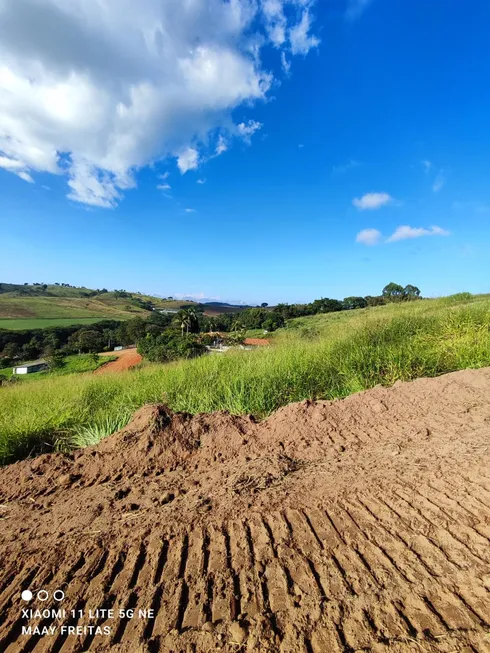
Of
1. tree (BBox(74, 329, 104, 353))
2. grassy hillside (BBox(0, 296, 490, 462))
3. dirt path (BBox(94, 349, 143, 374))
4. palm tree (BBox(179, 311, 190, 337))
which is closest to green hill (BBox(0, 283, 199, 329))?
tree (BBox(74, 329, 104, 353))

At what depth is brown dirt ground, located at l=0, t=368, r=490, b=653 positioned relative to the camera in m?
1.64

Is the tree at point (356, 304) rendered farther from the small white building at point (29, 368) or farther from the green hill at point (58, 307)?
the green hill at point (58, 307)

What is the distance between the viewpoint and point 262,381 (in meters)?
5.83

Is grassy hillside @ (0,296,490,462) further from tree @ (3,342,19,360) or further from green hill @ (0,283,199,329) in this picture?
green hill @ (0,283,199,329)

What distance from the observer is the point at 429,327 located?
25.9 ft

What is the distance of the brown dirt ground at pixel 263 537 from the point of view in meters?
1.64

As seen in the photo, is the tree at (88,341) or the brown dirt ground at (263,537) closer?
the brown dirt ground at (263,537)

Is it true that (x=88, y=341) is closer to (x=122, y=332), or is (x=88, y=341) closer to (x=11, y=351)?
(x=122, y=332)

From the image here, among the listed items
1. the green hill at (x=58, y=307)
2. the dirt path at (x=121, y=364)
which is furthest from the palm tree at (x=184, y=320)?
the green hill at (x=58, y=307)

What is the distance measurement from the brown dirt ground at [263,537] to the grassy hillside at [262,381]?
1.29 metres

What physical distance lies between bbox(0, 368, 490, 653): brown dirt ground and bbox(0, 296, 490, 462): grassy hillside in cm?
129

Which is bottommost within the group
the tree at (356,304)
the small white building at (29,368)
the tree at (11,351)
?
the small white building at (29,368)

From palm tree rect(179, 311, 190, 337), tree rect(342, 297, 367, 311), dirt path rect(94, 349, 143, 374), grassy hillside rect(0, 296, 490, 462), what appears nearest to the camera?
grassy hillside rect(0, 296, 490, 462)

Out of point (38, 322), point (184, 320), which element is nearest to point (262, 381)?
point (184, 320)
